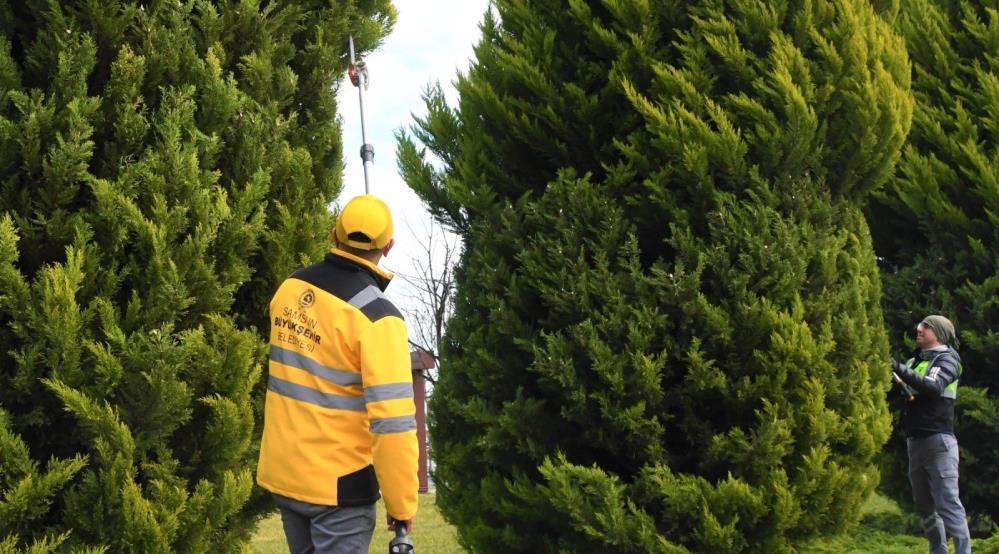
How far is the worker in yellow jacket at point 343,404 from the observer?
131 inches

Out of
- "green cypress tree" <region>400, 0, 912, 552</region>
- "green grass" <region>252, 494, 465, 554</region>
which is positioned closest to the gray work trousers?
"green cypress tree" <region>400, 0, 912, 552</region>

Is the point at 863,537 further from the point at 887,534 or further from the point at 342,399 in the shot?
the point at 342,399

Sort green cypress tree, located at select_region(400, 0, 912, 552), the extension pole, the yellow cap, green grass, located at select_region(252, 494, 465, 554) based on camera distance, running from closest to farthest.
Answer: the yellow cap
green cypress tree, located at select_region(400, 0, 912, 552)
the extension pole
green grass, located at select_region(252, 494, 465, 554)

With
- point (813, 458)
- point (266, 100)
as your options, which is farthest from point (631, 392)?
point (266, 100)

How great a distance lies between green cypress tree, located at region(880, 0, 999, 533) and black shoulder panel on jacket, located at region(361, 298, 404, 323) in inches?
246

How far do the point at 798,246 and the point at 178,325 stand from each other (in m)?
3.13

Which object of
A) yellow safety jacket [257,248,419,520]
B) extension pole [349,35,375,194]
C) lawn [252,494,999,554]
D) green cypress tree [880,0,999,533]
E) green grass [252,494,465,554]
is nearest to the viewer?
yellow safety jacket [257,248,419,520]

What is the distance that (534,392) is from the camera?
16.6ft

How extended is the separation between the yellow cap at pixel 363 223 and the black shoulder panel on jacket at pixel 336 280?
118 millimetres

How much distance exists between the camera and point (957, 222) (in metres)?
8.30

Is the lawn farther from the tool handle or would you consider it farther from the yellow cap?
the yellow cap

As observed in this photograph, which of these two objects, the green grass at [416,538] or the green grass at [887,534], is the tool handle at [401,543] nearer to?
the green grass at [887,534]

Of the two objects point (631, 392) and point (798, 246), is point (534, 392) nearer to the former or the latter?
point (631, 392)

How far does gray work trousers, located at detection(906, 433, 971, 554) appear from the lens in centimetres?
695
